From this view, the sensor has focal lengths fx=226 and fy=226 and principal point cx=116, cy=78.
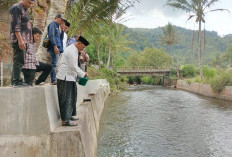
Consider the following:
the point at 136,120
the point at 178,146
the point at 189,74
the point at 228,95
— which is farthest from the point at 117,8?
the point at 189,74

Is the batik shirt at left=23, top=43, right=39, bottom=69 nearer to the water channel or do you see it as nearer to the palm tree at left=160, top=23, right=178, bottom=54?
the water channel

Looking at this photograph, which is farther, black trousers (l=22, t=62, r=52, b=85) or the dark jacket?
the dark jacket

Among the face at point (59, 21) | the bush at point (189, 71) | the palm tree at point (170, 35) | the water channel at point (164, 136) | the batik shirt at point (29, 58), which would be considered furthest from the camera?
the palm tree at point (170, 35)

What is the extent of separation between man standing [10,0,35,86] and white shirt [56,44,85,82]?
1.95ft

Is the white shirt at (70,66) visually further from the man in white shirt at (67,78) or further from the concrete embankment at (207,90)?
the concrete embankment at (207,90)

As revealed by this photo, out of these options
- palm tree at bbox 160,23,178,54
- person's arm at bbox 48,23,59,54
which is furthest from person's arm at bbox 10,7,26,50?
palm tree at bbox 160,23,178,54

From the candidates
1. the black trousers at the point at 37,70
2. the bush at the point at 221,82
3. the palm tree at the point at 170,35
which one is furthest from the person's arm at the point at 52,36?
the palm tree at the point at 170,35

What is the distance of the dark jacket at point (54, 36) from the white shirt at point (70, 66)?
1164 mm

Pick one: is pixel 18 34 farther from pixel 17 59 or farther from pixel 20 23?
pixel 17 59

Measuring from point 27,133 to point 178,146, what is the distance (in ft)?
12.8

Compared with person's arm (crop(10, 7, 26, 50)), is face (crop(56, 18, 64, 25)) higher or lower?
higher

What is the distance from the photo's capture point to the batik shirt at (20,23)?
3.35 metres

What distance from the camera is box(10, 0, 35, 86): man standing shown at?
3.35 m

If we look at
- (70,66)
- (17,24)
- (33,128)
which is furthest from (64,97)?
(17,24)
